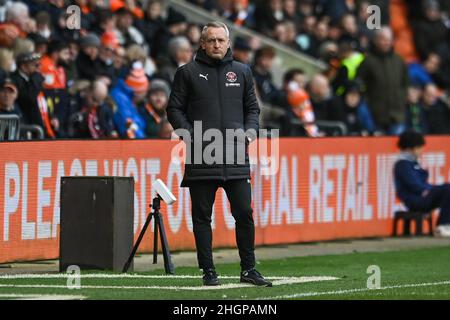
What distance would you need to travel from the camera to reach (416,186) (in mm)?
21859

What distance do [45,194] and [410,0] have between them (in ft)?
60.9

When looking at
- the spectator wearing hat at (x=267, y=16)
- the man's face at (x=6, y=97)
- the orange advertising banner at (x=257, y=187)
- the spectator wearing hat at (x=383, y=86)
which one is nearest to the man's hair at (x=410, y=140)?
the orange advertising banner at (x=257, y=187)

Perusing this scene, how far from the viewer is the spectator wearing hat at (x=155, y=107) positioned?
20.1 meters

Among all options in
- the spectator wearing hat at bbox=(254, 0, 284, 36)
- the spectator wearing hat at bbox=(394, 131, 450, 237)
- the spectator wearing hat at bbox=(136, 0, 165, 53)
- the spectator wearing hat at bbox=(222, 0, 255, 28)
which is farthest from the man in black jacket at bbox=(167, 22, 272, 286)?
the spectator wearing hat at bbox=(254, 0, 284, 36)

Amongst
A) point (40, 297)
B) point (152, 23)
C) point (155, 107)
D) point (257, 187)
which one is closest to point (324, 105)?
point (152, 23)

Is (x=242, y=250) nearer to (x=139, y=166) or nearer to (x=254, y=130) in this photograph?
(x=254, y=130)

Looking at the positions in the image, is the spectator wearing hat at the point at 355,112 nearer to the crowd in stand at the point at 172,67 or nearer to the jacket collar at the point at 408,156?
the crowd in stand at the point at 172,67

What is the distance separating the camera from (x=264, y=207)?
2002 centimetres

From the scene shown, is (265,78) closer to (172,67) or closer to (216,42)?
(172,67)

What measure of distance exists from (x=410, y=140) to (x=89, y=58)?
489 centimetres

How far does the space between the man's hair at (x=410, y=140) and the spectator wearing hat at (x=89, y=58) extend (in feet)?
15.2

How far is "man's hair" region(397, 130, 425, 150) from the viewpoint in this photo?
21938 millimetres

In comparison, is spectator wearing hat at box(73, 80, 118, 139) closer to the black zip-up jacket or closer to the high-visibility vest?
the black zip-up jacket

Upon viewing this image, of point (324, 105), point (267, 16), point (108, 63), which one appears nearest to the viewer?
point (108, 63)
